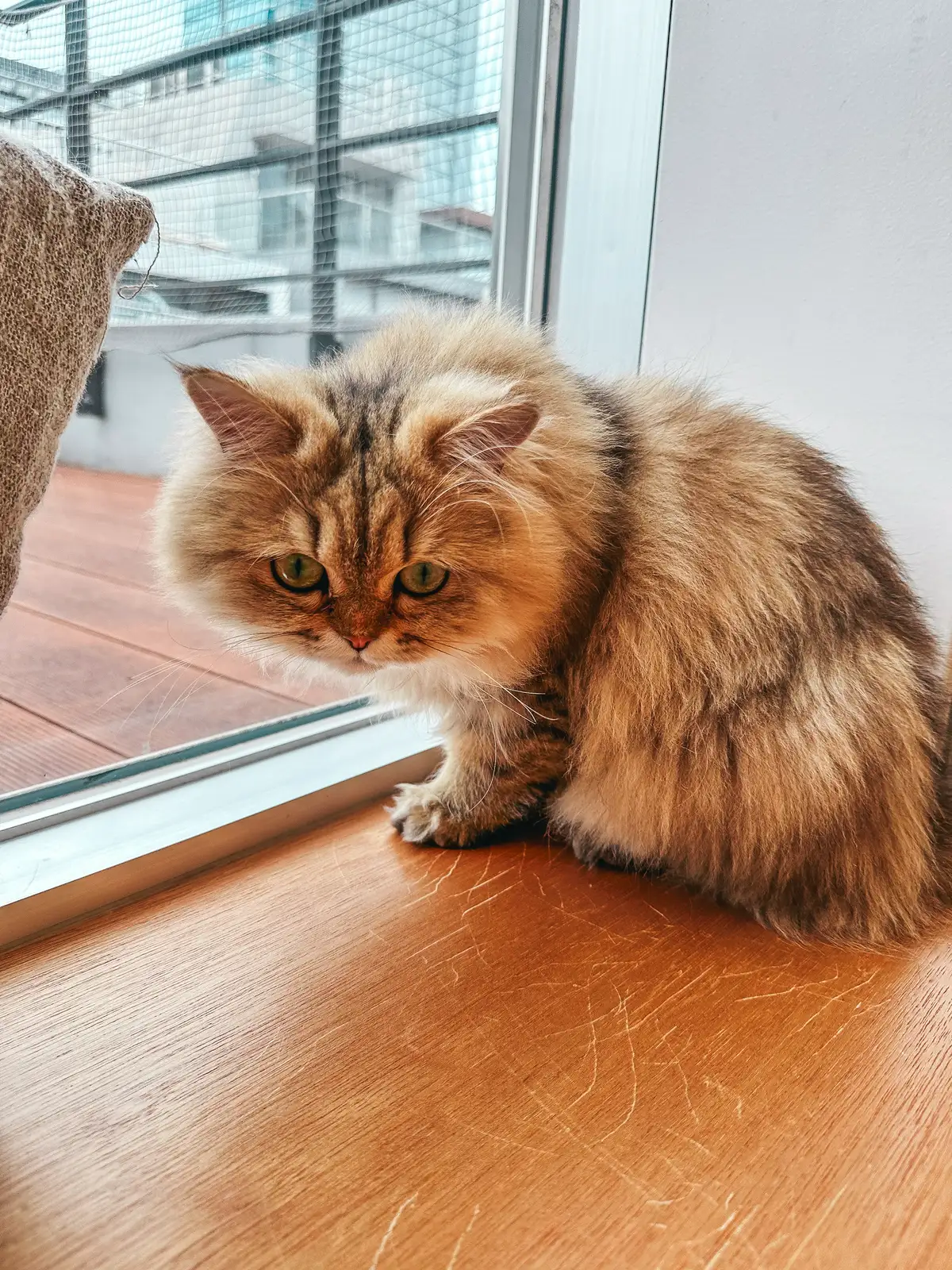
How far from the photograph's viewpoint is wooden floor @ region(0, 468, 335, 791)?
1237 mm

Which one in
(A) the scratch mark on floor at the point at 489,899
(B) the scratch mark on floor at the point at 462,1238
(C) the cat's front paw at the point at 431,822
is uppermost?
(C) the cat's front paw at the point at 431,822

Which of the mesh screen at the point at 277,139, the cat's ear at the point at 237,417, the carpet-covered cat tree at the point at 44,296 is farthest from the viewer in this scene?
the mesh screen at the point at 277,139

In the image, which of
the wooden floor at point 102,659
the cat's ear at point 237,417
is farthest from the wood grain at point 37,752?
the cat's ear at point 237,417

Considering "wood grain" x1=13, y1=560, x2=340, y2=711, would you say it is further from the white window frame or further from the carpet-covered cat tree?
the carpet-covered cat tree

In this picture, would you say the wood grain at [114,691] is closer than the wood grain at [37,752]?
No

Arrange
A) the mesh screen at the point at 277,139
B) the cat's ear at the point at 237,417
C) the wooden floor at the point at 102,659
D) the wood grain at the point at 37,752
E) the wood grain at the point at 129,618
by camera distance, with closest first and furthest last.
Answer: the cat's ear at the point at 237,417
the mesh screen at the point at 277,139
the wood grain at the point at 37,752
the wooden floor at the point at 102,659
the wood grain at the point at 129,618

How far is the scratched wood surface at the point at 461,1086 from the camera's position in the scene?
0.66 m

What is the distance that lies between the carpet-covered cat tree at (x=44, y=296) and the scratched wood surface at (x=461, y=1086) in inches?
17.3

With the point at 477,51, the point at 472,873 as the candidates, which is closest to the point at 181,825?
the point at 472,873

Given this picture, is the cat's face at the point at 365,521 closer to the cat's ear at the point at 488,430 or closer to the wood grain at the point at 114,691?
the cat's ear at the point at 488,430

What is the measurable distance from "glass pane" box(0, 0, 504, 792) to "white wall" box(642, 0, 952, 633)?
0.37 m

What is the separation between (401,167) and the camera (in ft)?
4.82

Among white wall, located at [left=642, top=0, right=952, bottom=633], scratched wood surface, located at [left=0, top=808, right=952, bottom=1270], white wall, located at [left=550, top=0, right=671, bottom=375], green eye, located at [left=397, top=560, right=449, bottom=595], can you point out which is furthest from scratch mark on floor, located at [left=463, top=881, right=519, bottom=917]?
white wall, located at [left=550, top=0, right=671, bottom=375]

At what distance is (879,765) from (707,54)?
A: 3.76 ft
